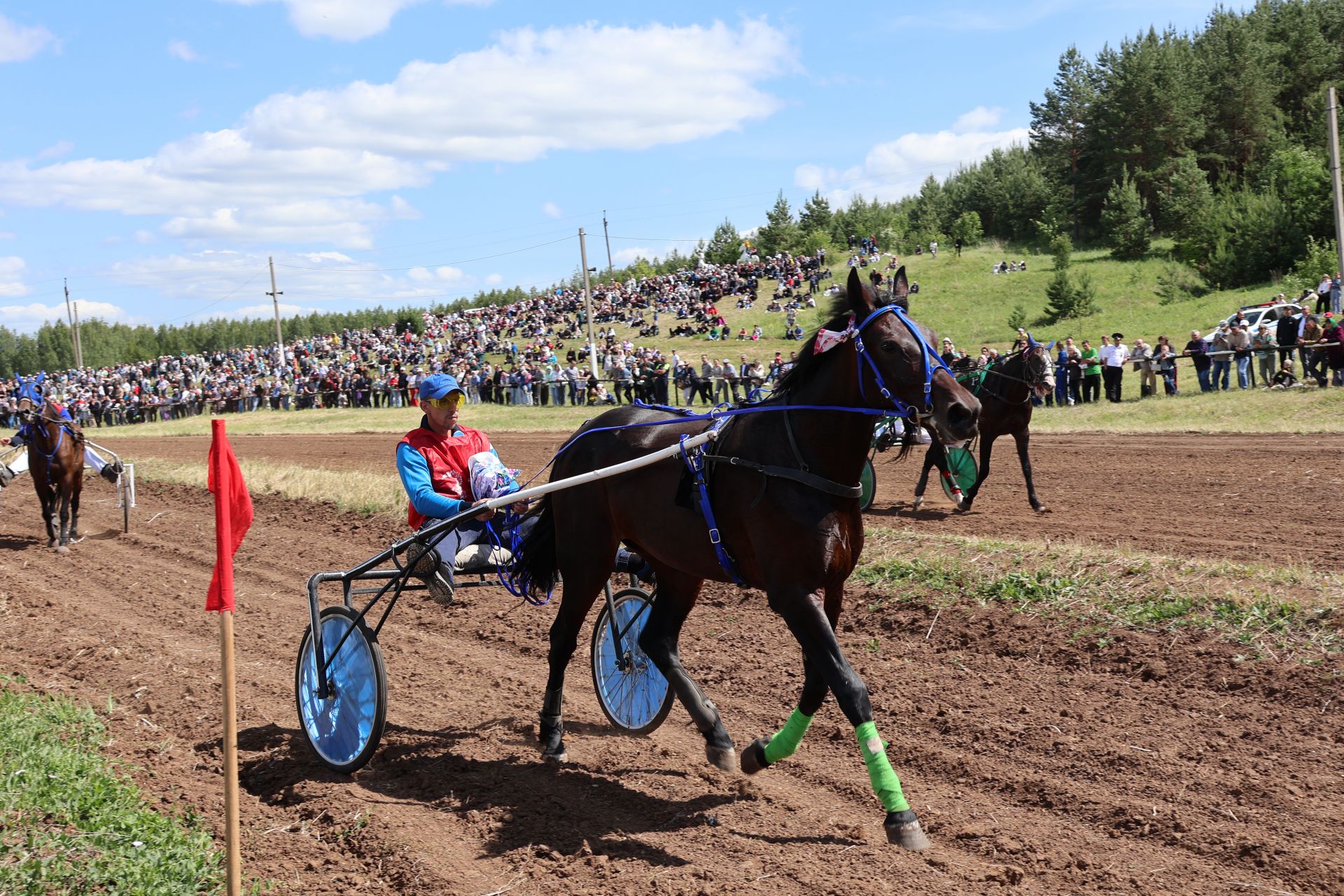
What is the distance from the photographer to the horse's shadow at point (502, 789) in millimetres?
4602

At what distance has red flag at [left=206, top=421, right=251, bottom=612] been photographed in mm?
3793

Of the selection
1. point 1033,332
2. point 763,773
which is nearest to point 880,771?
point 763,773

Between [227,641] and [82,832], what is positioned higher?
[227,641]

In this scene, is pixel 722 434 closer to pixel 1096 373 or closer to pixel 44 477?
pixel 44 477

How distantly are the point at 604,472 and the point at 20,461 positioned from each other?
13747 mm

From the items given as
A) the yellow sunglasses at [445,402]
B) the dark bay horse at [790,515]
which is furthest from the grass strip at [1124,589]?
the yellow sunglasses at [445,402]

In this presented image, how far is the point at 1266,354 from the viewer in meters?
20.2

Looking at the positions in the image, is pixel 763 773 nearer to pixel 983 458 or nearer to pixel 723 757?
pixel 723 757

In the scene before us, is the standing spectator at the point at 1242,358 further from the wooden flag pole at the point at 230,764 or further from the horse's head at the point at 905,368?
the wooden flag pole at the point at 230,764

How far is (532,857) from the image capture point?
14.4ft

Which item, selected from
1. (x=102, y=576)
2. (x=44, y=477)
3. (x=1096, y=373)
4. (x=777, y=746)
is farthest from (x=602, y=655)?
(x=1096, y=373)

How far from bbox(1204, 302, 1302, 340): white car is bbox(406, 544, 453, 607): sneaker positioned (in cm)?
2005

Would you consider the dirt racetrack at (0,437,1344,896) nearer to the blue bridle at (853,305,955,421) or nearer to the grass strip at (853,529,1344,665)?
the grass strip at (853,529,1344,665)

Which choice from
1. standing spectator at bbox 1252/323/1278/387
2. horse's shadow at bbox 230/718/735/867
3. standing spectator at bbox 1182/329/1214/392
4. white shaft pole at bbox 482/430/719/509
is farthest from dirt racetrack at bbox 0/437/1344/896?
standing spectator at bbox 1182/329/1214/392
